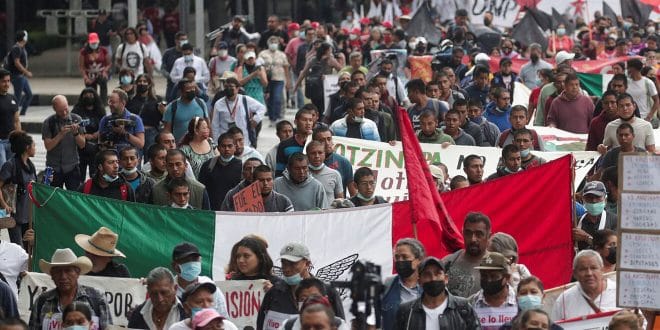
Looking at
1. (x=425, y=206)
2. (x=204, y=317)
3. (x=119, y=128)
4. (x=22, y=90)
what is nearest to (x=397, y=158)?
(x=119, y=128)

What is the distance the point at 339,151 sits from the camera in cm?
1611

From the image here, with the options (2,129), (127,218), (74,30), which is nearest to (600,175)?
(127,218)

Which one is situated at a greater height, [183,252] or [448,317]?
[183,252]

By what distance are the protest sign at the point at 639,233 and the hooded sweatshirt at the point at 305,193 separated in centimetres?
397

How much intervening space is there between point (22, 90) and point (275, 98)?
12.6ft

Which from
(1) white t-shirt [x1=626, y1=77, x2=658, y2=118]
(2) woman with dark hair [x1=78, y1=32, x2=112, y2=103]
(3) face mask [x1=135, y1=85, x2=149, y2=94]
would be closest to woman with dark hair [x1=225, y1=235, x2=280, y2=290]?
(3) face mask [x1=135, y1=85, x2=149, y2=94]

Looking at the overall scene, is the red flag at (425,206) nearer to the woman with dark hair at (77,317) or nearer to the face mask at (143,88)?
the woman with dark hair at (77,317)

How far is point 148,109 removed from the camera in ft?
60.6

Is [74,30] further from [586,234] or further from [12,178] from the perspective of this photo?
[586,234]

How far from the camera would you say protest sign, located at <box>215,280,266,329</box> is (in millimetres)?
10547

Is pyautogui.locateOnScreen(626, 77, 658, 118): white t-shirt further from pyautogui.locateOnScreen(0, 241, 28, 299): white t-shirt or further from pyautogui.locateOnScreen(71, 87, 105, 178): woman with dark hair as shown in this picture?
pyautogui.locateOnScreen(0, 241, 28, 299): white t-shirt

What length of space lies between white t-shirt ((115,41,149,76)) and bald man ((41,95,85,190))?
9363 mm

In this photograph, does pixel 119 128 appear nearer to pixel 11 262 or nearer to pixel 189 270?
pixel 11 262

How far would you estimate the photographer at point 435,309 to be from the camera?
919 centimetres
